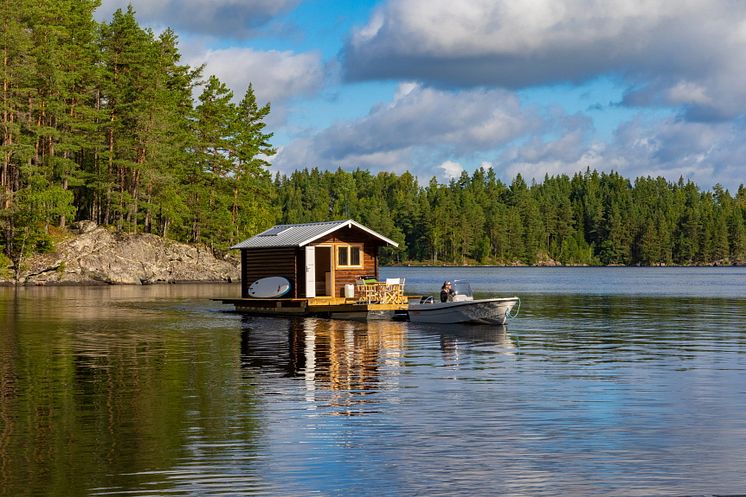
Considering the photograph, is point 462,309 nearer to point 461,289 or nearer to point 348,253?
point 461,289

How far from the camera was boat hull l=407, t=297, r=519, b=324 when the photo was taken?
129 ft

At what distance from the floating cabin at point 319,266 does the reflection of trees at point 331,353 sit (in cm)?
395

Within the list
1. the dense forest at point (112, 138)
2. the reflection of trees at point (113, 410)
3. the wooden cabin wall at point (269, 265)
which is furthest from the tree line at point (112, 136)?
the reflection of trees at point (113, 410)

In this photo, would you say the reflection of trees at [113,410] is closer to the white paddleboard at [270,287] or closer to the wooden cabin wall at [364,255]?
the white paddleboard at [270,287]

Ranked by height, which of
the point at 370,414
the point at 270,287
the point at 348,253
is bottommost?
the point at 370,414

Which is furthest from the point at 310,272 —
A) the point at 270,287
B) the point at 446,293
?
the point at 446,293

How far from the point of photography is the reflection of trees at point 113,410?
12383mm

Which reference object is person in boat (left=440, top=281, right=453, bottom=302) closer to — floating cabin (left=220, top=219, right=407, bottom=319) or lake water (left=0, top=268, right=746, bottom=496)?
floating cabin (left=220, top=219, right=407, bottom=319)

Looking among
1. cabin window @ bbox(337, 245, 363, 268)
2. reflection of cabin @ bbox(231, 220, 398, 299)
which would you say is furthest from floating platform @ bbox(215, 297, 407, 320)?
cabin window @ bbox(337, 245, 363, 268)

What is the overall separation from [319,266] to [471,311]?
39.3 feet

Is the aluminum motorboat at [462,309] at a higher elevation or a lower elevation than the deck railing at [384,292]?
lower

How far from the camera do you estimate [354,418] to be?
16328 mm

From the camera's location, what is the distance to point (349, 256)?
4847 cm

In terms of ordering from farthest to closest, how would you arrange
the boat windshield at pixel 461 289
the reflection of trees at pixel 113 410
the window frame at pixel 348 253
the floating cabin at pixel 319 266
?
the window frame at pixel 348 253 < the floating cabin at pixel 319 266 < the boat windshield at pixel 461 289 < the reflection of trees at pixel 113 410
